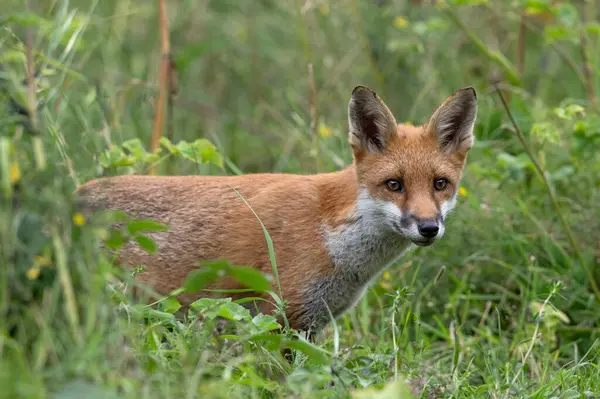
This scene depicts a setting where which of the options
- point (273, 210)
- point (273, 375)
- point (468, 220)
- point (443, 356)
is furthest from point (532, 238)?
point (273, 375)

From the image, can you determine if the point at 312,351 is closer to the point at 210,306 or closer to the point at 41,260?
the point at 210,306

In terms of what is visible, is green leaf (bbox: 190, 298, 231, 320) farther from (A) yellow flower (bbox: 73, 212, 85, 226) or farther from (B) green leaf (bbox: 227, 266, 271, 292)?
(A) yellow flower (bbox: 73, 212, 85, 226)

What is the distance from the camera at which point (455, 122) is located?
5000 mm

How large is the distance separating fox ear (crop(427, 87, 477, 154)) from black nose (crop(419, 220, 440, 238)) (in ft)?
2.37

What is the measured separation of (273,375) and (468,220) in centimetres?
284

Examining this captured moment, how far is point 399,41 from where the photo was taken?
7.56 m

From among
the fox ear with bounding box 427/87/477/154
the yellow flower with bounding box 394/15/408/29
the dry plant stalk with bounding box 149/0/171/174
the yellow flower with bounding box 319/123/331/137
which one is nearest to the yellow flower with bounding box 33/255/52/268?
the fox ear with bounding box 427/87/477/154

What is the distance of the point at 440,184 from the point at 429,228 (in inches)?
19.3

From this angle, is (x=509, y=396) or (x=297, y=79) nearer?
(x=509, y=396)

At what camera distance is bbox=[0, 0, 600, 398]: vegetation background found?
9.72 ft

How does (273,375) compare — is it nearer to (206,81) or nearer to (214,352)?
(214,352)

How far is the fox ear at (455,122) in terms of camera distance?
4.92 metres

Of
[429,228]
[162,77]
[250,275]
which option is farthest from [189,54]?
[250,275]

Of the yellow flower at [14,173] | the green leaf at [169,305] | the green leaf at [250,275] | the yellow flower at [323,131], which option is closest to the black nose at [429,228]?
the green leaf at [250,275]
